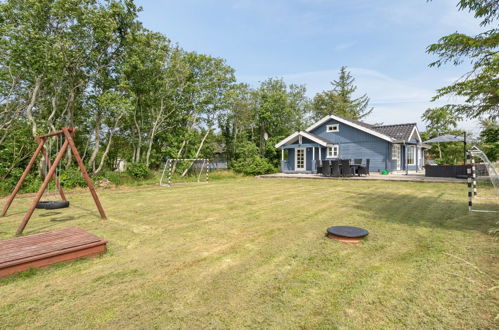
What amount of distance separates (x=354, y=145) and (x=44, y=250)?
20.8 meters

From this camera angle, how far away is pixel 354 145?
20.6m

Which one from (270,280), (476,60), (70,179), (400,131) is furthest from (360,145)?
(270,280)

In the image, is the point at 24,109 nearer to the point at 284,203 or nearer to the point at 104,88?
the point at 104,88

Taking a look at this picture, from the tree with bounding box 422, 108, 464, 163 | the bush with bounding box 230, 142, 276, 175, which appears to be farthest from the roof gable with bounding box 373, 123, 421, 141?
the bush with bounding box 230, 142, 276, 175

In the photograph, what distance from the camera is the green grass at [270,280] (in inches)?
85.7

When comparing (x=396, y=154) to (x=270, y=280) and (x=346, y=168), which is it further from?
(x=270, y=280)

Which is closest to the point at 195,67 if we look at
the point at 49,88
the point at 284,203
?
the point at 49,88

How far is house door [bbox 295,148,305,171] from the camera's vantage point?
22344 millimetres

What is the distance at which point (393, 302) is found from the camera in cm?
236

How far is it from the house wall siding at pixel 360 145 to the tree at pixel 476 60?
15809 millimetres

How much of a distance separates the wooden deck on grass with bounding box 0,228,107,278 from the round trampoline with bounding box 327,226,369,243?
361 centimetres

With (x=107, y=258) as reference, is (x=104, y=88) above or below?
above

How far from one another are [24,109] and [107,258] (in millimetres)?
13745

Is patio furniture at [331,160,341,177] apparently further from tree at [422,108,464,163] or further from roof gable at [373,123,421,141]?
roof gable at [373,123,421,141]
